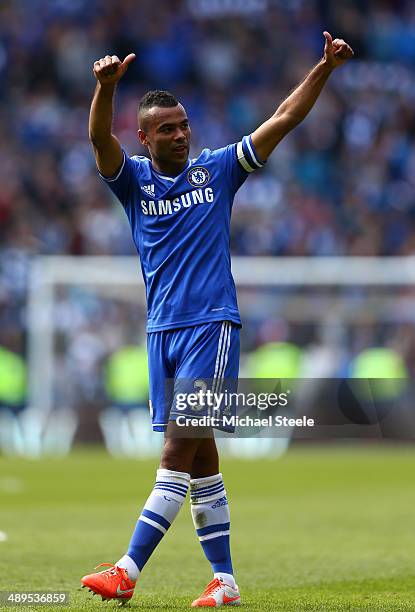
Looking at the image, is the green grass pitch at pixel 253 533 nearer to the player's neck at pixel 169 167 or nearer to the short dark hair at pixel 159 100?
the player's neck at pixel 169 167

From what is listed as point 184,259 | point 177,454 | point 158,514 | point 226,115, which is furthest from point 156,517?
point 226,115

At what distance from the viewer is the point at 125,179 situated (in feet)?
19.9

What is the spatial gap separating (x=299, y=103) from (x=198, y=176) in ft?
1.90

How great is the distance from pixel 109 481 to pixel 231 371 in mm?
8907

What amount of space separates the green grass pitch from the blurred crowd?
605cm

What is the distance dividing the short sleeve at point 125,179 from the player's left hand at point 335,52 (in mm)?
1026

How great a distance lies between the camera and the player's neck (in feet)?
19.8

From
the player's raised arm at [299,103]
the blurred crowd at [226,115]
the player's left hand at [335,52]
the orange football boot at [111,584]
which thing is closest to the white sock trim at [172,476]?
the orange football boot at [111,584]

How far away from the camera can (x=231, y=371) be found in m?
5.89

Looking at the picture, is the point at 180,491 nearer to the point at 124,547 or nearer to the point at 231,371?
the point at 231,371

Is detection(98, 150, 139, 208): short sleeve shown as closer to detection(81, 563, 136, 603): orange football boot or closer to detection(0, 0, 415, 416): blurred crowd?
detection(81, 563, 136, 603): orange football boot

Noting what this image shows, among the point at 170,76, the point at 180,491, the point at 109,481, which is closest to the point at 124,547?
the point at 180,491

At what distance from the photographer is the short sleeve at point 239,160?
600 centimetres

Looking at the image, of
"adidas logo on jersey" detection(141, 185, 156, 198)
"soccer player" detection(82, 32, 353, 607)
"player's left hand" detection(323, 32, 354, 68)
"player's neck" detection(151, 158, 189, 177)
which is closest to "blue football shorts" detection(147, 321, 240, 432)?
"soccer player" detection(82, 32, 353, 607)
